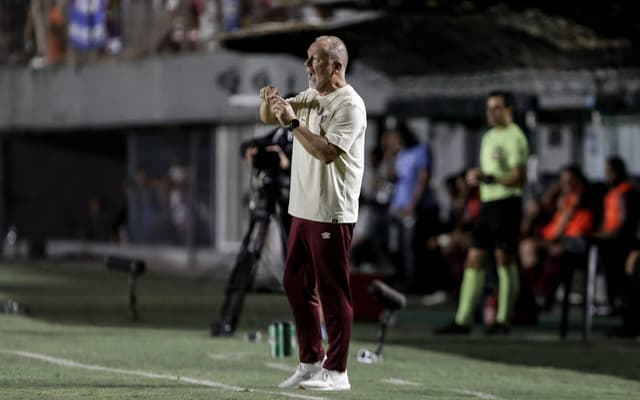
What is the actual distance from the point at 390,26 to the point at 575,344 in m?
7.55

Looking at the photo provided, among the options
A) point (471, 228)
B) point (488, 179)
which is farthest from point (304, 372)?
point (471, 228)

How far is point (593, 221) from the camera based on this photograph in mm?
19438

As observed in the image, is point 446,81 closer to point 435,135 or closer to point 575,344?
point 435,135

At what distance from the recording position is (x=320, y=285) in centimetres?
995

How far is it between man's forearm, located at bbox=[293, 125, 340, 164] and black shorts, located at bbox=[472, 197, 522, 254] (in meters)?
6.36

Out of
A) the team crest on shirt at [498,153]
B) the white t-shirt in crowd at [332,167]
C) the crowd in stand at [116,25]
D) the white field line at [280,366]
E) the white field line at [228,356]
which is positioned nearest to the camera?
the white t-shirt in crowd at [332,167]

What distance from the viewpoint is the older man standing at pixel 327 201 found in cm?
985

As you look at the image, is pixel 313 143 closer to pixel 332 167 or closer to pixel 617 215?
pixel 332 167

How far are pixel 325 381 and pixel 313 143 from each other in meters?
1.34

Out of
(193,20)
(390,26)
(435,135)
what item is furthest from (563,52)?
(193,20)

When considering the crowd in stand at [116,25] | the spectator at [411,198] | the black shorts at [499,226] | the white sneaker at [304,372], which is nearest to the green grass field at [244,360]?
the white sneaker at [304,372]

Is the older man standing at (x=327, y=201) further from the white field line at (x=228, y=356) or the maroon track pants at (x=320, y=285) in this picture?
the white field line at (x=228, y=356)

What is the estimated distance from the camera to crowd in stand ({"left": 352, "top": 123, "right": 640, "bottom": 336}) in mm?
17844

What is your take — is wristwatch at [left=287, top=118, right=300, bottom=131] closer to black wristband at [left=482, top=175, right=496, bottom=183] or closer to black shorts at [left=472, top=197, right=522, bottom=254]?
black wristband at [left=482, top=175, right=496, bottom=183]
